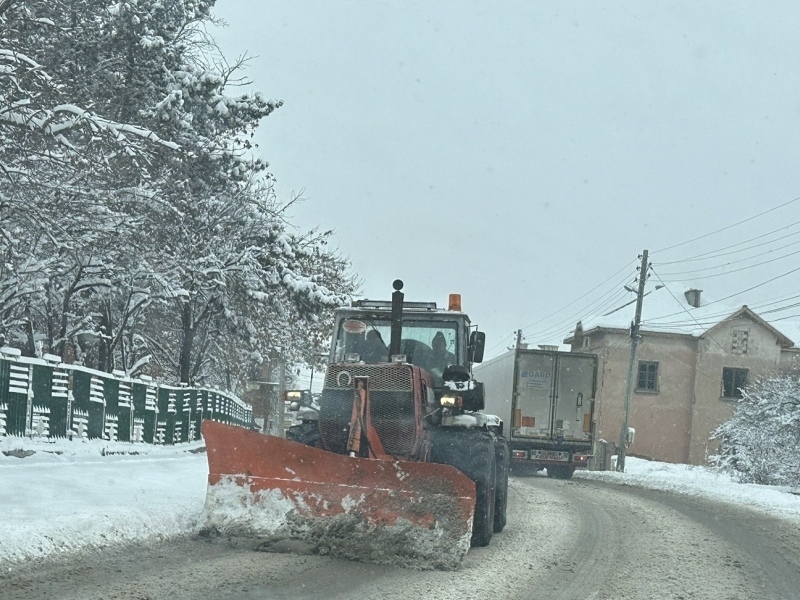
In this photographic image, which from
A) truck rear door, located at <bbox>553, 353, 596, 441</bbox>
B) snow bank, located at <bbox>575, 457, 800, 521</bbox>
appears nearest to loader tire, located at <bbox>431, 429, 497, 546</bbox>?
snow bank, located at <bbox>575, 457, 800, 521</bbox>

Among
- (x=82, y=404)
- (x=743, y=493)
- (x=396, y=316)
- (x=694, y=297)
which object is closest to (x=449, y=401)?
(x=396, y=316)

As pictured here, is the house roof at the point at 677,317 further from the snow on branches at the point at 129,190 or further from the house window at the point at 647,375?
the snow on branches at the point at 129,190

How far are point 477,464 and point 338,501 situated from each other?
5.07 ft

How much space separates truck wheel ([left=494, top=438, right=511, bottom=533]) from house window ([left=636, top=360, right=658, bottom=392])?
3984 cm

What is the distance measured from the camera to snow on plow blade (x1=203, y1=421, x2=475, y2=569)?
299 inches

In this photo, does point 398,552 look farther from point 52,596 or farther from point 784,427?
point 784,427

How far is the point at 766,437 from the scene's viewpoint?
25.1 meters

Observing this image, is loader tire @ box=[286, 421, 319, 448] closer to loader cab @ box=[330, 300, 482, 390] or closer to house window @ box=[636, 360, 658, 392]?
loader cab @ box=[330, 300, 482, 390]

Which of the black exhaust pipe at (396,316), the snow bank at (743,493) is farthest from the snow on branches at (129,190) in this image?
the snow bank at (743,493)

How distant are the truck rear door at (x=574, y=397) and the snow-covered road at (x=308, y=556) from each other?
11.5 meters

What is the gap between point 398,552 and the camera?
7660 millimetres

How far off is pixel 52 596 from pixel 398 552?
285cm

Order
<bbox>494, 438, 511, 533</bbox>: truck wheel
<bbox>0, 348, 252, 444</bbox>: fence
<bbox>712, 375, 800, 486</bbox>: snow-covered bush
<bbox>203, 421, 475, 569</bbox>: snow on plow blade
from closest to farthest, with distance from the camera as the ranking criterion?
<bbox>203, 421, 475, 569</bbox>: snow on plow blade
<bbox>494, 438, 511, 533</bbox>: truck wheel
<bbox>0, 348, 252, 444</bbox>: fence
<bbox>712, 375, 800, 486</bbox>: snow-covered bush

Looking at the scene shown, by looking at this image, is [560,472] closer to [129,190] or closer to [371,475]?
[129,190]
